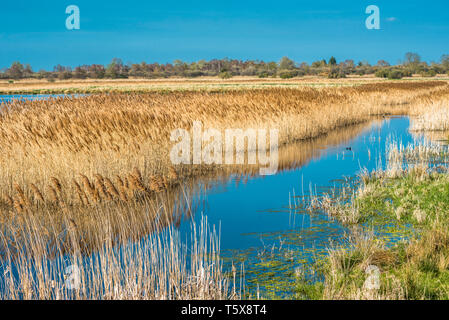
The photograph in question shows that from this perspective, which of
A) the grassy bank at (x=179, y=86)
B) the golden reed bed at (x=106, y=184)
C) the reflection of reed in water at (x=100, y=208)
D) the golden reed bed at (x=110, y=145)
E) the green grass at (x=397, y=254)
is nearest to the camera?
the green grass at (x=397, y=254)

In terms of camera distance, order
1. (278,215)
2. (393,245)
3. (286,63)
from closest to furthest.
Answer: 1. (393,245)
2. (278,215)
3. (286,63)

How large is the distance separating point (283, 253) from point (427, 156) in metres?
8.59

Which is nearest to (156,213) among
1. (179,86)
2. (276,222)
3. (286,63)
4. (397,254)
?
(276,222)

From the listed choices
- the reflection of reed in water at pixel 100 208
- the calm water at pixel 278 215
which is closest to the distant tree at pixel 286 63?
the calm water at pixel 278 215

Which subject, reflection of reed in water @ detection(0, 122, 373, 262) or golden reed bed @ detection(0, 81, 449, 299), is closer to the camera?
golden reed bed @ detection(0, 81, 449, 299)

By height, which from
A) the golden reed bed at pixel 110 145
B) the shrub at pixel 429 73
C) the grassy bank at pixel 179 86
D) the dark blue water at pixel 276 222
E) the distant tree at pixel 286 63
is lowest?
the dark blue water at pixel 276 222

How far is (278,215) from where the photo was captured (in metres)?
8.77

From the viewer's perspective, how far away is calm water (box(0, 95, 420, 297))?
620 centimetres

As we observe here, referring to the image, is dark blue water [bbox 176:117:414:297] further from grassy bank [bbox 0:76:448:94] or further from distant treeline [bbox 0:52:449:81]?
distant treeline [bbox 0:52:449:81]

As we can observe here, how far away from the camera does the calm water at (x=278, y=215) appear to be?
6203 millimetres

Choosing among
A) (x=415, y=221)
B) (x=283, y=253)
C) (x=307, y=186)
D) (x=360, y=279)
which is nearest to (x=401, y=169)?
(x=307, y=186)

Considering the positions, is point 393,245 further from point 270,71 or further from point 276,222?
point 270,71

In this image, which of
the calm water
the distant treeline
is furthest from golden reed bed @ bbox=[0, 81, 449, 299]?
the distant treeline

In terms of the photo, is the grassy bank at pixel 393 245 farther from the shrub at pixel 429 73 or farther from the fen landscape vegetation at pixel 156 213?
the shrub at pixel 429 73
